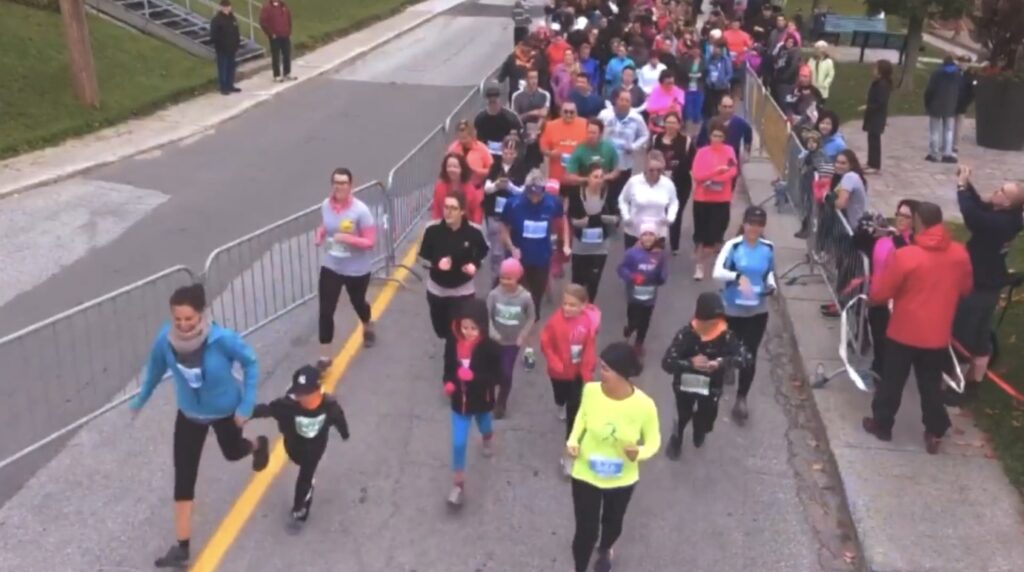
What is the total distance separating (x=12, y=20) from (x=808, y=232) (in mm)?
16459

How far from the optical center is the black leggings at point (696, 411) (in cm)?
722

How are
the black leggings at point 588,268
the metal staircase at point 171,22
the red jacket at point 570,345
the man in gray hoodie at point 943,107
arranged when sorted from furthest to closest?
the metal staircase at point 171,22 < the man in gray hoodie at point 943,107 < the black leggings at point 588,268 < the red jacket at point 570,345

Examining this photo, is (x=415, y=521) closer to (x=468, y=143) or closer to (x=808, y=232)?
(x=468, y=143)

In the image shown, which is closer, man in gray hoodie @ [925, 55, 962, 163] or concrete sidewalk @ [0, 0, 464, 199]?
concrete sidewalk @ [0, 0, 464, 199]

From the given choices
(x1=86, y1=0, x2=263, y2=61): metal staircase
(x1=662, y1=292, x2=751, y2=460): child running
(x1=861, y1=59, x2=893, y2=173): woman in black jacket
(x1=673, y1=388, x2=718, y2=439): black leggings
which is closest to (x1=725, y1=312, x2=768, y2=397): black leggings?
(x1=673, y1=388, x2=718, y2=439): black leggings

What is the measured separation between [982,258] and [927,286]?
41.3 inches

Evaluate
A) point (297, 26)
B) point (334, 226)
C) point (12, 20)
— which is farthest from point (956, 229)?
point (297, 26)

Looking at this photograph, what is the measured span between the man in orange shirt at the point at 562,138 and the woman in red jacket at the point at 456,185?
130 cm

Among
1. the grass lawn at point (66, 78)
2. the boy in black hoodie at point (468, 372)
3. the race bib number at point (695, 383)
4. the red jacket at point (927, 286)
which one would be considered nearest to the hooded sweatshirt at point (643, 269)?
the race bib number at point (695, 383)

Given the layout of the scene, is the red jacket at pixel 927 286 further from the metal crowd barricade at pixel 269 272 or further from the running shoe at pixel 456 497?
the metal crowd barricade at pixel 269 272

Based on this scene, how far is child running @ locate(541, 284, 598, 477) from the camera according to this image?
6965 millimetres

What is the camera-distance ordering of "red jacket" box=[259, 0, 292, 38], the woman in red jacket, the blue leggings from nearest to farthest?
the blue leggings → the woman in red jacket → "red jacket" box=[259, 0, 292, 38]

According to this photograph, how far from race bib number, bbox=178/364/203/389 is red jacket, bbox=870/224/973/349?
14.8ft

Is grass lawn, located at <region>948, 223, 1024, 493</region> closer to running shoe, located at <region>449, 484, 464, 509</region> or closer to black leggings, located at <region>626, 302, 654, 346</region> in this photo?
black leggings, located at <region>626, 302, 654, 346</region>
